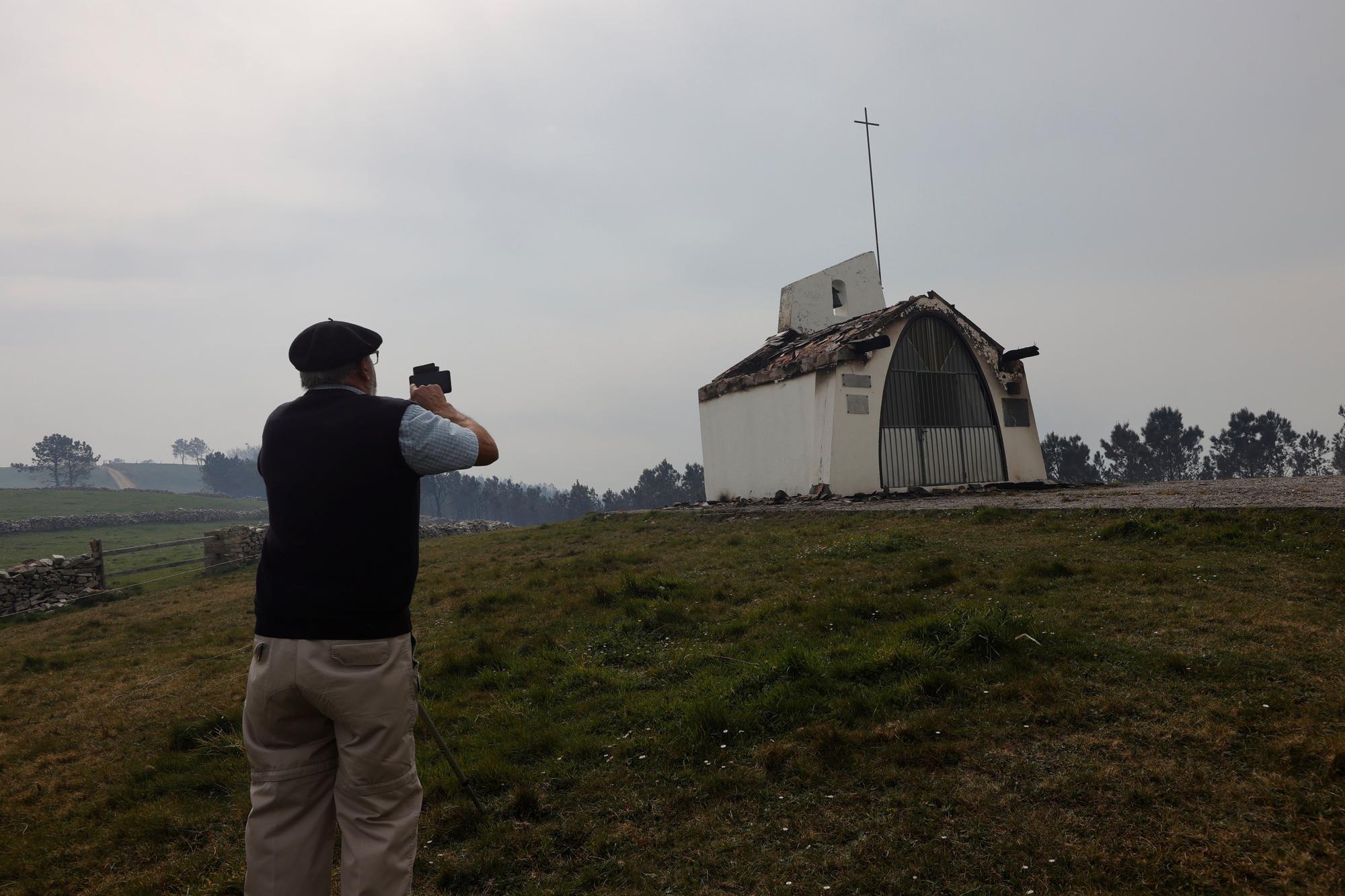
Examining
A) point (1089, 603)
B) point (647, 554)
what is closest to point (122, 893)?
point (1089, 603)

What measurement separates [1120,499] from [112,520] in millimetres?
76135

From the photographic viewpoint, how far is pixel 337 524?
9.55 feet

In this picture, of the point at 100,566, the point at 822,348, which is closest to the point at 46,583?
the point at 100,566

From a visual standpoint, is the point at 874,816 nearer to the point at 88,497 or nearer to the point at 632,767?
the point at 632,767

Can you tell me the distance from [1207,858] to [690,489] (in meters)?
97.0

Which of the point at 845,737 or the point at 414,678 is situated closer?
the point at 414,678

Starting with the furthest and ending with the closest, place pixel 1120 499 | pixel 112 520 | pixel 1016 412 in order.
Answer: pixel 112 520, pixel 1016 412, pixel 1120 499

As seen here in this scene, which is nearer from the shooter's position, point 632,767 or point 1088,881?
point 1088,881

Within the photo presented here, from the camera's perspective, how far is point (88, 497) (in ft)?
279

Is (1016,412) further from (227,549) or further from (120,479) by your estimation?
(120,479)

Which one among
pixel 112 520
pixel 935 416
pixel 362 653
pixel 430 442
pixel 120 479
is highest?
pixel 120 479

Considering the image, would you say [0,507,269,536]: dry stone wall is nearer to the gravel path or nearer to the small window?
the gravel path

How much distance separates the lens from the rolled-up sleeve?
2992mm

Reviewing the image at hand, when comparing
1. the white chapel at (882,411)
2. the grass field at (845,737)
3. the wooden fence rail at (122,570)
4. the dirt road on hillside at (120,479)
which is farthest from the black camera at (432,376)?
the dirt road on hillside at (120,479)
